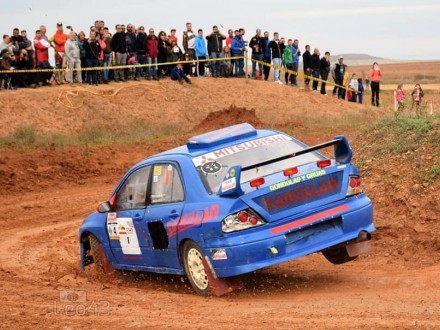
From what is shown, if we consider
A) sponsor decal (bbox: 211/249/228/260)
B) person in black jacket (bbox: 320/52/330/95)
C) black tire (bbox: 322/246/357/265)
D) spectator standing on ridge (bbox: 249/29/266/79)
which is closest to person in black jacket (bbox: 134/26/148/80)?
spectator standing on ridge (bbox: 249/29/266/79)

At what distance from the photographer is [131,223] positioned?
1053cm

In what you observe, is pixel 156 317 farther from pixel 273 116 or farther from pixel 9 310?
pixel 273 116

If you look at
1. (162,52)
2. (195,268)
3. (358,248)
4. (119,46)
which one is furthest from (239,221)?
(162,52)

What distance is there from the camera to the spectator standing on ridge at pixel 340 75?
1457 inches

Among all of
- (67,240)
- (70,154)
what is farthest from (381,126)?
(70,154)

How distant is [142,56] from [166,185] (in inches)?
858

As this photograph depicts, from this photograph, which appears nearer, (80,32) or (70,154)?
(70,154)

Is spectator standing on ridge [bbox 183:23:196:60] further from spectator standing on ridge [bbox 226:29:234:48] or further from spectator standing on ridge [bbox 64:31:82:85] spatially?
spectator standing on ridge [bbox 64:31:82:85]

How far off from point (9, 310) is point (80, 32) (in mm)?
20326

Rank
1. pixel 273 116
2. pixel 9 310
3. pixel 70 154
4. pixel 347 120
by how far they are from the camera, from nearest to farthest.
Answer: pixel 9 310, pixel 70 154, pixel 347 120, pixel 273 116

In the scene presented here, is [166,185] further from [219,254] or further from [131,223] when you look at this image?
[219,254]

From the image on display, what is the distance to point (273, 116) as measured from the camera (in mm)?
33812

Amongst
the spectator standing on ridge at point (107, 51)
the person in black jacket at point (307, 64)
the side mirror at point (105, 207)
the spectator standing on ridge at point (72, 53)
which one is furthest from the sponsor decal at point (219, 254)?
the person in black jacket at point (307, 64)

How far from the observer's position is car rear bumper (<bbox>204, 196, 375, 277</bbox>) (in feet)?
29.2
